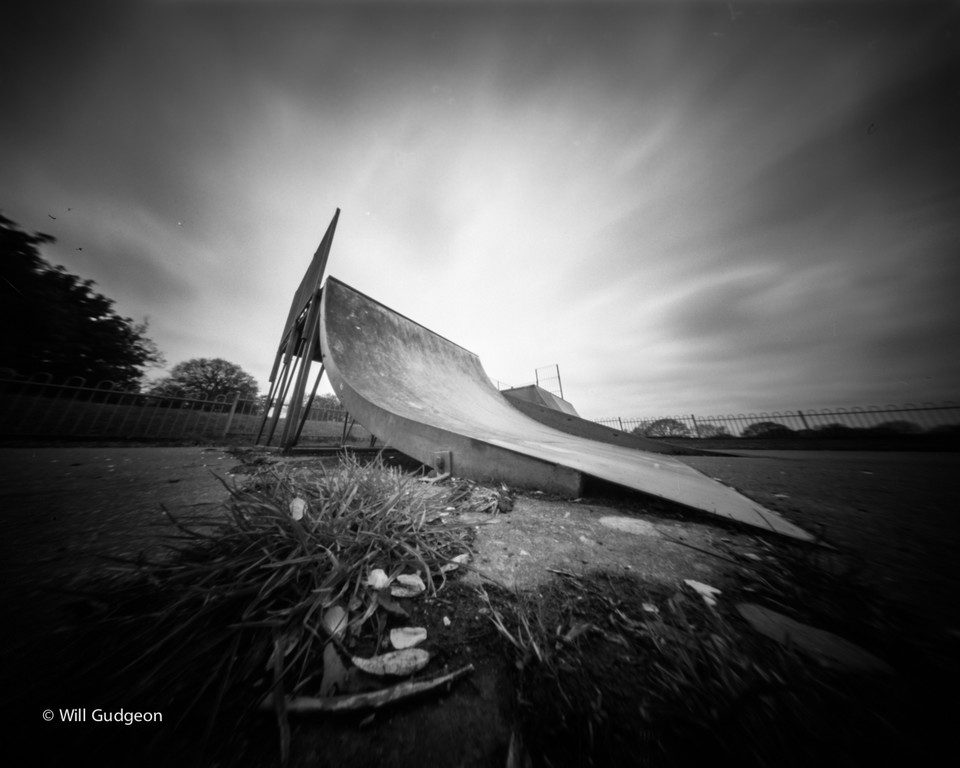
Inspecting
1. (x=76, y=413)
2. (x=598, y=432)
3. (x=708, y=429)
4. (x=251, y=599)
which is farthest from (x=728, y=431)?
(x=76, y=413)

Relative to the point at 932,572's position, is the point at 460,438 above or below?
above

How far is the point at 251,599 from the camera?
0.85 m

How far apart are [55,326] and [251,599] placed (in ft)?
42.6

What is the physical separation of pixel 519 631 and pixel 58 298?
1421 cm

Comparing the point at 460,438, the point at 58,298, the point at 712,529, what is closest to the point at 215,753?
the point at 460,438

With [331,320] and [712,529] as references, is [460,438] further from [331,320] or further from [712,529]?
[331,320]

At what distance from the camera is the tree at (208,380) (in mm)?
22359

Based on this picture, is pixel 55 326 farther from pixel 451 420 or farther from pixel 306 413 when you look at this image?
pixel 451 420

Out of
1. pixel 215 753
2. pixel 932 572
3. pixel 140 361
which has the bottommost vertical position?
pixel 215 753

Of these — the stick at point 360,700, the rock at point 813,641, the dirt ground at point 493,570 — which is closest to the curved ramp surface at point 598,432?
the dirt ground at point 493,570

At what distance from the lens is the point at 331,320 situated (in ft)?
12.1

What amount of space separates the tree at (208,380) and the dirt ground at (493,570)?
25706 millimetres

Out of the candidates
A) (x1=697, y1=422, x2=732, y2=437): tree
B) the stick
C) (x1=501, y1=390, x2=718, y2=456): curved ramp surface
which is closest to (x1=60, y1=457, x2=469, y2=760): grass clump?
the stick

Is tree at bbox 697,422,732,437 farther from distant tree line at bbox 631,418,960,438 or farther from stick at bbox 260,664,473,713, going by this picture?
stick at bbox 260,664,473,713
